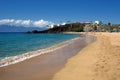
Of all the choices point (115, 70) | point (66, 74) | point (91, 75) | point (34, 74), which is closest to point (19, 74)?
point (34, 74)

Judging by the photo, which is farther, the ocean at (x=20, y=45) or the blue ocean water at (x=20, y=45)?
the blue ocean water at (x=20, y=45)

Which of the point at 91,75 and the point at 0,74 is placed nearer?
the point at 91,75

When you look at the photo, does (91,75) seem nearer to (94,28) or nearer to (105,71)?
(105,71)

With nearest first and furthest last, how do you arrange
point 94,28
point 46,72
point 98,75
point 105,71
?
point 98,75 < point 105,71 < point 46,72 < point 94,28

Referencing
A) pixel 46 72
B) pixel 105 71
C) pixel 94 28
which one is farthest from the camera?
pixel 94 28

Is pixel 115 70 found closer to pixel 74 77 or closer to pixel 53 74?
pixel 74 77

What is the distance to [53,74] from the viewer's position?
458 inches

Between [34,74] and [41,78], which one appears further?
[34,74]

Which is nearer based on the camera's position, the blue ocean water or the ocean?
the ocean

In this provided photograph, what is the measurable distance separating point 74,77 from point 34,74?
2166 millimetres

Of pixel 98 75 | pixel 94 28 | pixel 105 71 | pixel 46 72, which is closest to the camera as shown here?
pixel 98 75

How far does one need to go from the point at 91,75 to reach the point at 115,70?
1594mm

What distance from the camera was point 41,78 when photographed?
10.7 meters

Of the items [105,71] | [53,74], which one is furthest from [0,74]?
[105,71]
